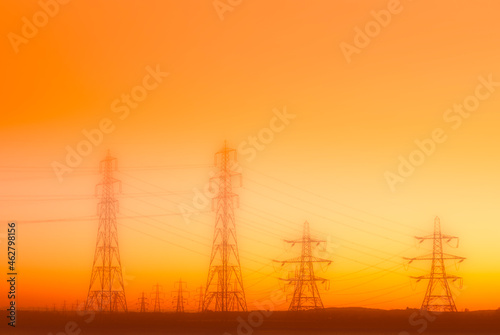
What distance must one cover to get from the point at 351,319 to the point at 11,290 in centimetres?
4979

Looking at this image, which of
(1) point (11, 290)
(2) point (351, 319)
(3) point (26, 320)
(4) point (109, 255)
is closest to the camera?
(1) point (11, 290)

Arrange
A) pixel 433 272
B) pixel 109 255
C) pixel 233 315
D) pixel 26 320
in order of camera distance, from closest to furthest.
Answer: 1. pixel 109 255
2. pixel 233 315
3. pixel 433 272
4. pixel 26 320

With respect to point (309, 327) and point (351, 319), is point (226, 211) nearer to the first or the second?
point (309, 327)

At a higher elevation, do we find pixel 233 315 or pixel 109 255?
pixel 109 255

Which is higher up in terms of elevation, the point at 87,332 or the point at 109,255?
the point at 109,255

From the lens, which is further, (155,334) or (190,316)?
(190,316)

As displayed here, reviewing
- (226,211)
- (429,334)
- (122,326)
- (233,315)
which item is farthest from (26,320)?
(429,334)

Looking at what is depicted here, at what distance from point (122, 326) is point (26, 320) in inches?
768

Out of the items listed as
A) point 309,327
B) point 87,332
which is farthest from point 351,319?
point 87,332

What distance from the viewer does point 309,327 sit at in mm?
87312

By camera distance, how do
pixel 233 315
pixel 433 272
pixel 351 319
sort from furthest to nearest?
1. pixel 351 319
2. pixel 433 272
3. pixel 233 315

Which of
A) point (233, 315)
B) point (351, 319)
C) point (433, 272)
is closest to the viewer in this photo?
point (233, 315)

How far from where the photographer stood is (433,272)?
85688 millimetres

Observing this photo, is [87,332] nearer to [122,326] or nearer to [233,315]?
[122,326]
